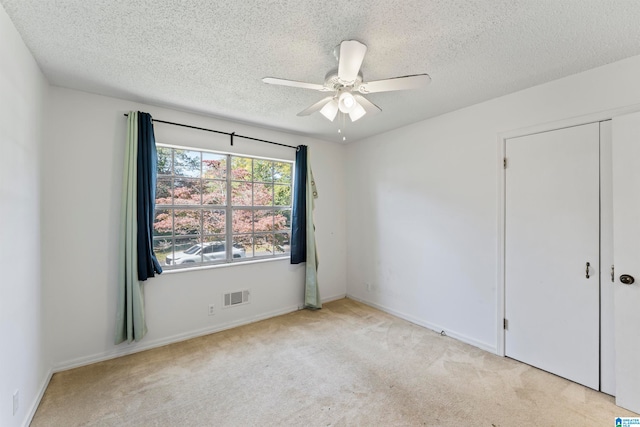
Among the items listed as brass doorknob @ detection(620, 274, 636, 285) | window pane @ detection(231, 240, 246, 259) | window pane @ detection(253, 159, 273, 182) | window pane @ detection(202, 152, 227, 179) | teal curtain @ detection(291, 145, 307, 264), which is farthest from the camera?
teal curtain @ detection(291, 145, 307, 264)

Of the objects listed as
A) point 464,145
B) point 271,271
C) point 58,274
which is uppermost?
point 464,145

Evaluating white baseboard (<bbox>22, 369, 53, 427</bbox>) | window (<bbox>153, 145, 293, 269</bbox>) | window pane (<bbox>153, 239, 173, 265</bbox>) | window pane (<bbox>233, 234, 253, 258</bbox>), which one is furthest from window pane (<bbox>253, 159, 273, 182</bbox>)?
white baseboard (<bbox>22, 369, 53, 427</bbox>)

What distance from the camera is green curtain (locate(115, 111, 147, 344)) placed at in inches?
101

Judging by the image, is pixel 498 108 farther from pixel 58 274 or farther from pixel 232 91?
pixel 58 274

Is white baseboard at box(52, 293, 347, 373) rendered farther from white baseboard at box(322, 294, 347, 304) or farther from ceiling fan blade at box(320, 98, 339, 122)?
ceiling fan blade at box(320, 98, 339, 122)

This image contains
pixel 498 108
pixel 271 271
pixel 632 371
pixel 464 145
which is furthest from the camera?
pixel 271 271

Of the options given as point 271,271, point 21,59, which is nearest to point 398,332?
point 271,271

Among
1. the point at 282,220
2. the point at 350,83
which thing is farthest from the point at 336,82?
the point at 282,220

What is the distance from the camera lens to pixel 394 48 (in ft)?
6.02

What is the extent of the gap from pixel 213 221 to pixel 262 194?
76 centimetres

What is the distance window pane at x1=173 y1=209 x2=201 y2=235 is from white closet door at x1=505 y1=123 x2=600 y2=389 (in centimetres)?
332

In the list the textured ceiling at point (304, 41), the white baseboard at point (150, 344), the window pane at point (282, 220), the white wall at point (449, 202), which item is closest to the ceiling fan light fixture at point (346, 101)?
the textured ceiling at point (304, 41)

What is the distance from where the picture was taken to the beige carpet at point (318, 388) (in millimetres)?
1826

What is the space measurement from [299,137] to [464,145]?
2.17 meters
